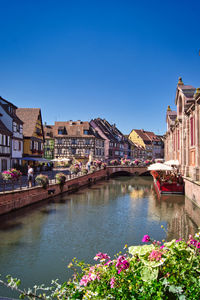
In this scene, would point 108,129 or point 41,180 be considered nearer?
point 41,180

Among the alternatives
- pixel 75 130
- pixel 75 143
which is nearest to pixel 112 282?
pixel 75 143

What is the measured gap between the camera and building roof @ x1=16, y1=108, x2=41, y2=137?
41125 mm

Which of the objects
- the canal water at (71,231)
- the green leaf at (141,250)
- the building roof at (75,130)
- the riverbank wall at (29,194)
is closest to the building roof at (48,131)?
the building roof at (75,130)

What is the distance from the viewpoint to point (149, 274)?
11.1 feet

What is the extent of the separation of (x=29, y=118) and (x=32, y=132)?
3.02 metres

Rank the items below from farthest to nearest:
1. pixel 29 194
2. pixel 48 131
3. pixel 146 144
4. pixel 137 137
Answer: pixel 137 137 → pixel 146 144 → pixel 48 131 → pixel 29 194

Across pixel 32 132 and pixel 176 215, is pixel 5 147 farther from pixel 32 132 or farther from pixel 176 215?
pixel 176 215

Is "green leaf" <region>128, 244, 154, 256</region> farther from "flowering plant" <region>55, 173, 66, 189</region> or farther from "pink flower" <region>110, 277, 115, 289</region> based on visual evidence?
"flowering plant" <region>55, 173, 66, 189</region>

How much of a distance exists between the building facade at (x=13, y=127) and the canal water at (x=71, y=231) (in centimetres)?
1328

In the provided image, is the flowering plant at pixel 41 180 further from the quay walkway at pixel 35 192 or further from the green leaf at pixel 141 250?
the green leaf at pixel 141 250

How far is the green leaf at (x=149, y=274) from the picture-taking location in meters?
3.35

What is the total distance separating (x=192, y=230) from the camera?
14766 mm

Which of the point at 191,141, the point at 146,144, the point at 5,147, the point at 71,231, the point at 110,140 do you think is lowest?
the point at 71,231

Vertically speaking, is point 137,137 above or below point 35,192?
above
